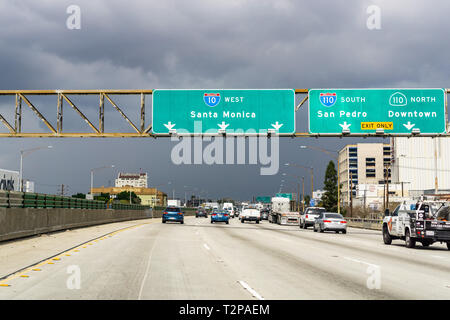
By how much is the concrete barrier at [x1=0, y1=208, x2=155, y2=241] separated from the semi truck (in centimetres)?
1958

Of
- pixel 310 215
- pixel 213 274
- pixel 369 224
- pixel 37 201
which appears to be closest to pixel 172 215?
pixel 310 215

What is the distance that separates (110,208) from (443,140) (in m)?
111

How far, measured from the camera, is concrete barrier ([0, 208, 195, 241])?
20.7 metres

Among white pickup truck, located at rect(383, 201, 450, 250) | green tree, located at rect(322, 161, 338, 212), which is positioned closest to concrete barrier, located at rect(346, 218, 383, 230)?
white pickup truck, located at rect(383, 201, 450, 250)

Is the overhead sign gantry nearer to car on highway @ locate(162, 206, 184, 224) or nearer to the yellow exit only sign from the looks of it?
the yellow exit only sign

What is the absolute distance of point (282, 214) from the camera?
57.5 meters

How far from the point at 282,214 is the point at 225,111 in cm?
2617

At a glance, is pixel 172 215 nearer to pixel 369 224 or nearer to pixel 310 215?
pixel 310 215

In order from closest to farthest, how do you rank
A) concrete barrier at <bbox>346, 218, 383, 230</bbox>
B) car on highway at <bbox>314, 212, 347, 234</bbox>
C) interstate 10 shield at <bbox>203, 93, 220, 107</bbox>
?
interstate 10 shield at <bbox>203, 93, 220, 107</bbox> → car on highway at <bbox>314, 212, 347, 234</bbox> → concrete barrier at <bbox>346, 218, 383, 230</bbox>

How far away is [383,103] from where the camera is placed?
33.3 metres

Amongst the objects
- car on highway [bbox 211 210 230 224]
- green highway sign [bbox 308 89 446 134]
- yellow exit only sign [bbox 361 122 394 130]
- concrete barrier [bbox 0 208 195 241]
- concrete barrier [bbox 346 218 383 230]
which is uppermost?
green highway sign [bbox 308 89 446 134]

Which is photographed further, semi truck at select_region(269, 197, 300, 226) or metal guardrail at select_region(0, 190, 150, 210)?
semi truck at select_region(269, 197, 300, 226)
